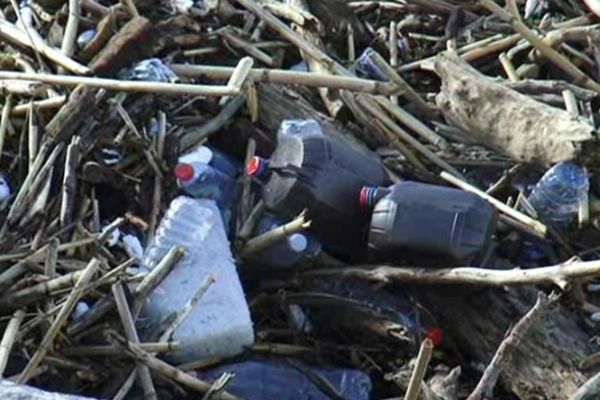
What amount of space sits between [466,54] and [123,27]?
1.14 meters

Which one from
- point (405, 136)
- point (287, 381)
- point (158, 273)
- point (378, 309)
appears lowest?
point (287, 381)

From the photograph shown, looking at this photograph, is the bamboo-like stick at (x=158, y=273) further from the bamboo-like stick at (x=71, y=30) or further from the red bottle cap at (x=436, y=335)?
the bamboo-like stick at (x=71, y=30)

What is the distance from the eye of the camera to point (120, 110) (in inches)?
169

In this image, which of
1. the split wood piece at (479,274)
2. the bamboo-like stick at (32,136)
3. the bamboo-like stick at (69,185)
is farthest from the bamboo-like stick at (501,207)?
the bamboo-like stick at (32,136)

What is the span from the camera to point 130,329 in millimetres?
Result: 3709

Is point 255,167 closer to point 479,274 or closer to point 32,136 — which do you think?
point 32,136

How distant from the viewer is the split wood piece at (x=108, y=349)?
3.69m

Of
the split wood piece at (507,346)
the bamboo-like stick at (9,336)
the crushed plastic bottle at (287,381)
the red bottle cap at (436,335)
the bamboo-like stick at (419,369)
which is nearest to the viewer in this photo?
the bamboo-like stick at (419,369)

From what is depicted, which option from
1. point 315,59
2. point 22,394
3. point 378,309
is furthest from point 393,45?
point 22,394

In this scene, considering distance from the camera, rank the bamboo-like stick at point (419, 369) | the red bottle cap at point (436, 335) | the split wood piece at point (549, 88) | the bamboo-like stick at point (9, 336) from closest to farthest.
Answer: the bamboo-like stick at point (419, 369), the bamboo-like stick at point (9, 336), the red bottle cap at point (436, 335), the split wood piece at point (549, 88)

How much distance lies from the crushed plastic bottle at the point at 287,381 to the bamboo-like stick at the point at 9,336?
0.50m

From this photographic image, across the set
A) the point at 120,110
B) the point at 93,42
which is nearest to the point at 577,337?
the point at 120,110

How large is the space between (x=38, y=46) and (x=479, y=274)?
64.8 inches

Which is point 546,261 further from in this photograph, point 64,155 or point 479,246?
point 64,155
